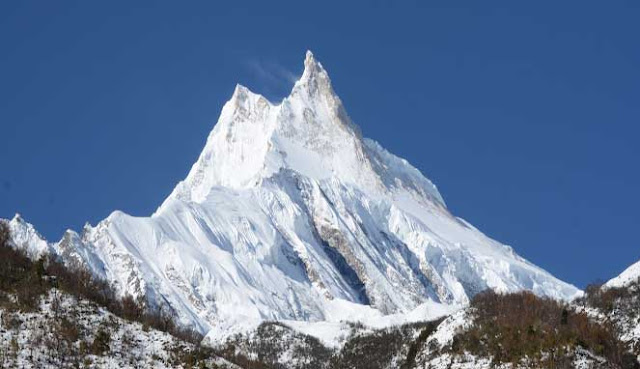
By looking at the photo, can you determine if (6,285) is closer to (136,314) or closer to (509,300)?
(136,314)

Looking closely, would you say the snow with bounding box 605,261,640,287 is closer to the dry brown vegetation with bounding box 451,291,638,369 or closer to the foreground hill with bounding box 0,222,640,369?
the foreground hill with bounding box 0,222,640,369

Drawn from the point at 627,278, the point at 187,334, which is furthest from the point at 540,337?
the point at 627,278

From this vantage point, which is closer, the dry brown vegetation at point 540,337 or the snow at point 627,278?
the dry brown vegetation at point 540,337

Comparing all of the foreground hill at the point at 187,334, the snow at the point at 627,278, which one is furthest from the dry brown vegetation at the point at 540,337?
the snow at the point at 627,278

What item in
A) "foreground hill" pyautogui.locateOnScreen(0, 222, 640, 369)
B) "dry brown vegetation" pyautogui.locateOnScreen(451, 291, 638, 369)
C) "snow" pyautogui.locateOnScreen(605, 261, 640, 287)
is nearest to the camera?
"foreground hill" pyautogui.locateOnScreen(0, 222, 640, 369)

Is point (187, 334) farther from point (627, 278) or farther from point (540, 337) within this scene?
point (627, 278)

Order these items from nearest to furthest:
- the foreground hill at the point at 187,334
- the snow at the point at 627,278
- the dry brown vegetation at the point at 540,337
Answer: the foreground hill at the point at 187,334
the dry brown vegetation at the point at 540,337
the snow at the point at 627,278

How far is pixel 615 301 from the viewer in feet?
415

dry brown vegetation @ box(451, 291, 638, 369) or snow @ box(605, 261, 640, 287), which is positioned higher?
snow @ box(605, 261, 640, 287)

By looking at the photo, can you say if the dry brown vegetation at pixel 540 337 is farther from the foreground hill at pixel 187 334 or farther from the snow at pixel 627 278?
the snow at pixel 627 278

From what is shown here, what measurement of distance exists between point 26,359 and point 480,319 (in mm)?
78942

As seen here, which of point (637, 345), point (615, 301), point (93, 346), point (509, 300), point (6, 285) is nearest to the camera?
point (93, 346)

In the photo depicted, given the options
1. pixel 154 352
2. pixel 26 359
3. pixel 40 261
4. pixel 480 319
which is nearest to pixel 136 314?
pixel 40 261

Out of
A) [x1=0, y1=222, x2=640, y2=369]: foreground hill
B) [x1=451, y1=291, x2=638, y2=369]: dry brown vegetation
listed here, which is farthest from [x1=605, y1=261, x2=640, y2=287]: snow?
[x1=451, y1=291, x2=638, y2=369]: dry brown vegetation
